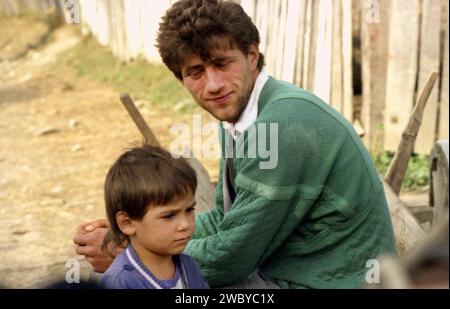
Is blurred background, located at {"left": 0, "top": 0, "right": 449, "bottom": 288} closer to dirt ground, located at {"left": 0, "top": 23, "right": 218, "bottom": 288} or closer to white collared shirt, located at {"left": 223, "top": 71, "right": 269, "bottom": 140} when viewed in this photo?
dirt ground, located at {"left": 0, "top": 23, "right": 218, "bottom": 288}

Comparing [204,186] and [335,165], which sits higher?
[335,165]

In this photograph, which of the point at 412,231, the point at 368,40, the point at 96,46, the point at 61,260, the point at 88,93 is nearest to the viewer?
the point at 412,231

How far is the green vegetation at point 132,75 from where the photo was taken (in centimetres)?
841

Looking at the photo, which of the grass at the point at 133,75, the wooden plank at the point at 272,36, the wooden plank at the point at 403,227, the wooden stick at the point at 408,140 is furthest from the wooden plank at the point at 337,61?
the wooden plank at the point at 403,227

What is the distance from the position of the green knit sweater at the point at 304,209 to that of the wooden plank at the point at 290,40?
101 inches

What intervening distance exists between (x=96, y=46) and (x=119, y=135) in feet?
9.41

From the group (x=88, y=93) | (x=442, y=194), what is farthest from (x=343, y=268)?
(x=88, y=93)

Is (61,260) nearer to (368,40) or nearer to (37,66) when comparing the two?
(368,40)

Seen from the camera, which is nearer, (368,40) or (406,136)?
(406,136)

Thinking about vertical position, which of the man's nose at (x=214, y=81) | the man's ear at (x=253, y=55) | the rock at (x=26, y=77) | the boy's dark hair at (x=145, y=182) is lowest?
the rock at (x=26, y=77)

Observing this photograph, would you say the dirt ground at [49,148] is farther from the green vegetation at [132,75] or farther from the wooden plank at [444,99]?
the wooden plank at [444,99]

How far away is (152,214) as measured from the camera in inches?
98.9

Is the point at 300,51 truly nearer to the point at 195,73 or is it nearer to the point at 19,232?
the point at 19,232

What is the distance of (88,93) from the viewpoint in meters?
9.17
